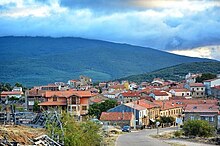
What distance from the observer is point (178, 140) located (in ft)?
160

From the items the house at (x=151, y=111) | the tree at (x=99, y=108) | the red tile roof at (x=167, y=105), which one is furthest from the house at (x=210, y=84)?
the tree at (x=99, y=108)

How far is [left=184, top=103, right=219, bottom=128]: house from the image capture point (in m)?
62.9

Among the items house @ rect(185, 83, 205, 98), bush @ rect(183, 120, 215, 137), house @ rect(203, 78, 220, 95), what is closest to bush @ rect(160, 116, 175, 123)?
bush @ rect(183, 120, 215, 137)

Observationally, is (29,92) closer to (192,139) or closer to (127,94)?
(127,94)

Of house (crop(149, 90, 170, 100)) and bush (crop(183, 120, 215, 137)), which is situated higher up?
house (crop(149, 90, 170, 100))

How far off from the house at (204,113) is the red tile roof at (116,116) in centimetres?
763

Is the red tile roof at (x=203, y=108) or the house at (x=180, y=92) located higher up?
the house at (x=180, y=92)

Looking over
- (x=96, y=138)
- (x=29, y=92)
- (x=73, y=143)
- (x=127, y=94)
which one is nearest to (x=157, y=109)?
(x=127, y=94)

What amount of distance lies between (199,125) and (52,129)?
3110cm

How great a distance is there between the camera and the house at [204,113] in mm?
62938

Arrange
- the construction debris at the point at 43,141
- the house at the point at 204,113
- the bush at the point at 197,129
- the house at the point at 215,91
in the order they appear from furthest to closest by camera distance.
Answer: the house at the point at 215,91 < the house at the point at 204,113 < the bush at the point at 197,129 < the construction debris at the point at 43,141

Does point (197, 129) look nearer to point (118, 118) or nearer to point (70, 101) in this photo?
point (118, 118)

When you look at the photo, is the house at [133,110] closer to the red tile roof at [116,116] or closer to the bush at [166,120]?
the red tile roof at [116,116]

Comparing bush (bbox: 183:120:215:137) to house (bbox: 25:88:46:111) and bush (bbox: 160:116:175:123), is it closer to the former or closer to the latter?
bush (bbox: 160:116:175:123)
